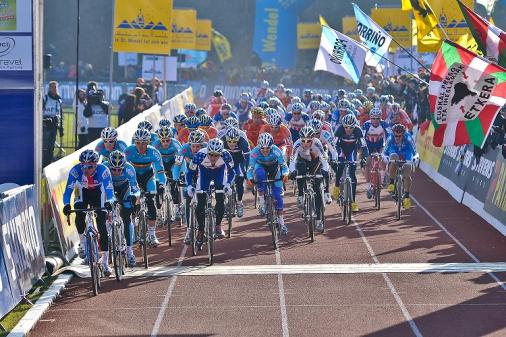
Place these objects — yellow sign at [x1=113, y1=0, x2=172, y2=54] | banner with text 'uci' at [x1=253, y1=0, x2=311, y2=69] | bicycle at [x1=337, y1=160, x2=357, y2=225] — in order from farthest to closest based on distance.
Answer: banner with text 'uci' at [x1=253, y1=0, x2=311, y2=69], yellow sign at [x1=113, y1=0, x2=172, y2=54], bicycle at [x1=337, y1=160, x2=357, y2=225]

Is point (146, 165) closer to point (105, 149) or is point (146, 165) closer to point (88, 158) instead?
point (105, 149)

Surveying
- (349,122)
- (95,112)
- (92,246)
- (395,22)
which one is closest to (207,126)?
(349,122)

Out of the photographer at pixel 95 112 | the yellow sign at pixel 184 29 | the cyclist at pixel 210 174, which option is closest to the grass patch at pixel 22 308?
the cyclist at pixel 210 174

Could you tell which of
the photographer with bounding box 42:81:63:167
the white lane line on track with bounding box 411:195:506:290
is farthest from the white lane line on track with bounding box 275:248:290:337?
the photographer with bounding box 42:81:63:167

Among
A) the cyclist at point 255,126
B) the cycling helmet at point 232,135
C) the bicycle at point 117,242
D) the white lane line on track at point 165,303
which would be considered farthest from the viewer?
the cyclist at point 255,126

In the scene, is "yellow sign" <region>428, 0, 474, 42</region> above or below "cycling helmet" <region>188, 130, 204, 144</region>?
above

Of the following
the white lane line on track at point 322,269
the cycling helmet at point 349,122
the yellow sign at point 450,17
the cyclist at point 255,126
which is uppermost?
the yellow sign at point 450,17

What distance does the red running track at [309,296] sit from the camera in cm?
1221

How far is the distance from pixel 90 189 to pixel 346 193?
6609 millimetres

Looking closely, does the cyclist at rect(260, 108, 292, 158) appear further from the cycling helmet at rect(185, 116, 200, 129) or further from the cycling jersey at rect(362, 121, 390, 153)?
the cycling jersey at rect(362, 121, 390, 153)

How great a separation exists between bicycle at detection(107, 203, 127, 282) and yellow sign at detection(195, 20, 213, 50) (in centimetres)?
3575

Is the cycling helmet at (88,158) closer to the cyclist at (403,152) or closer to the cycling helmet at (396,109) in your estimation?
the cyclist at (403,152)

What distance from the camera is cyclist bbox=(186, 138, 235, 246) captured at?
1634 cm

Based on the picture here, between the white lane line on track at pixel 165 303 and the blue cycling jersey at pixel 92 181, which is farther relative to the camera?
the blue cycling jersey at pixel 92 181
